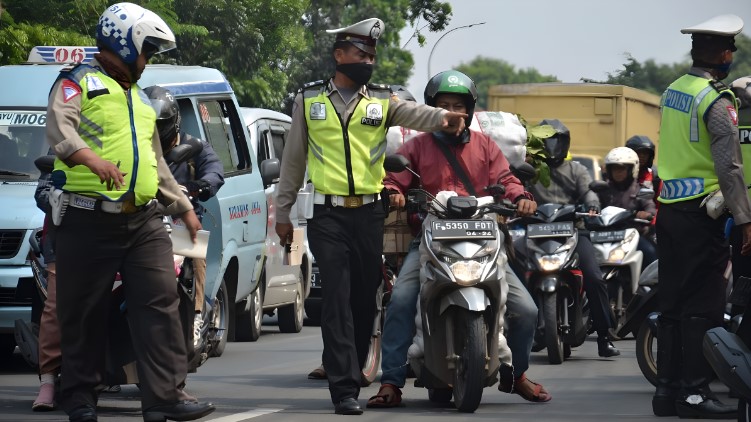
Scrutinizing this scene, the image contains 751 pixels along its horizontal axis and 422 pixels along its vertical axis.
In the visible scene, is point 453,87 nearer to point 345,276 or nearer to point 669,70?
point 345,276

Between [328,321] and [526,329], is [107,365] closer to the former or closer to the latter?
[328,321]

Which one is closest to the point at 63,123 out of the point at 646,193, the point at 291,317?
the point at 646,193

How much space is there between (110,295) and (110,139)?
0.80 m

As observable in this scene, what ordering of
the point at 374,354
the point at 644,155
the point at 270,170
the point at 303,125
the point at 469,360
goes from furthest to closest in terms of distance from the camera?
the point at 644,155, the point at 270,170, the point at 374,354, the point at 303,125, the point at 469,360

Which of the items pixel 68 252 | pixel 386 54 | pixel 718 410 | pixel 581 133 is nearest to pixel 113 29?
pixel 68 252

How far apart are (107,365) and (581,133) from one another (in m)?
22.0

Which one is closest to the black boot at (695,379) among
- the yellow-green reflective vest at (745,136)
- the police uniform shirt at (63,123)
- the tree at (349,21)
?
the yellow-green reflective vest at (745,136)

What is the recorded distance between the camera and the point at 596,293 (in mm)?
14109

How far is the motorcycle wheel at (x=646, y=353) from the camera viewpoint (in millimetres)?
11234

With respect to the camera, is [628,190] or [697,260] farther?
[628,190]

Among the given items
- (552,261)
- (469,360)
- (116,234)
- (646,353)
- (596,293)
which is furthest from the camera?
(596,293)

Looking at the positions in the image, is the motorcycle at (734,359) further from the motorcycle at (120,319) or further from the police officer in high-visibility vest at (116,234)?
the motorcycle at (120,319)

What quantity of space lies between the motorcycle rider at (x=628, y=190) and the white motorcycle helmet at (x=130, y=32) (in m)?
8.36

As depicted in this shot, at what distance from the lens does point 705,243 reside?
935cm
